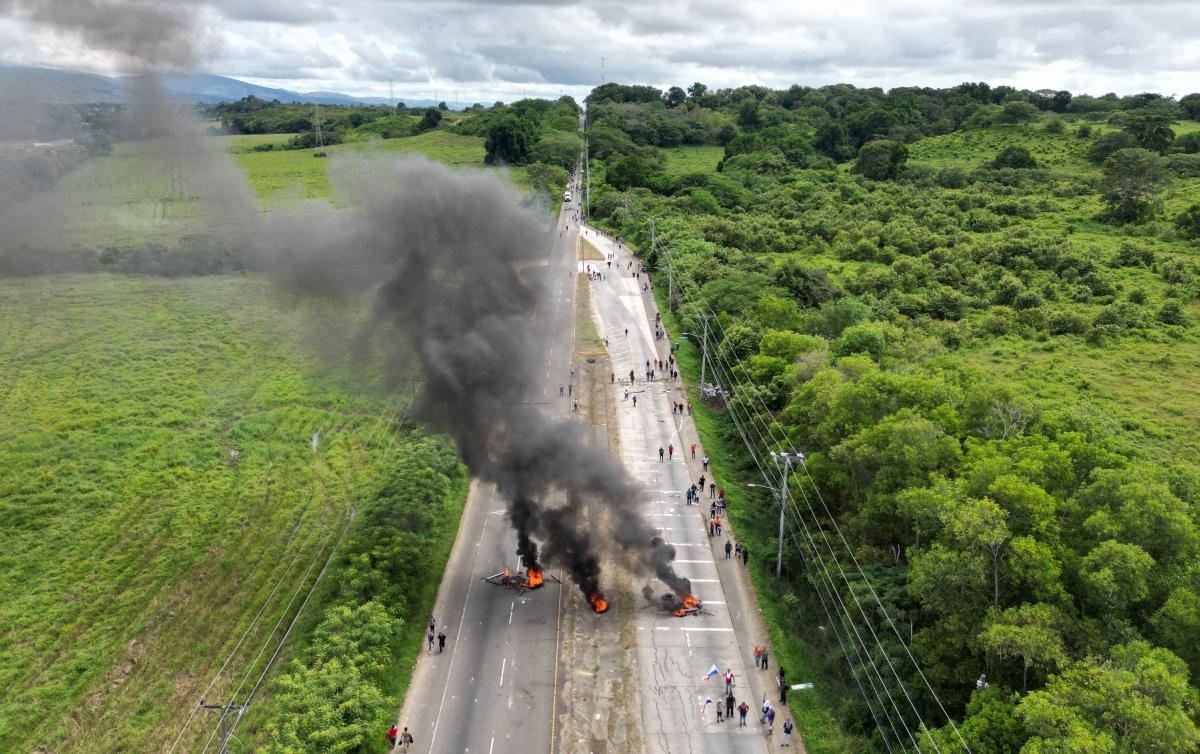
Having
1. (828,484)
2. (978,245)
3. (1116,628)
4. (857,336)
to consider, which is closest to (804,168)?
(978,245)

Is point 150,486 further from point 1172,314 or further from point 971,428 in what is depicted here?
point 1172,314

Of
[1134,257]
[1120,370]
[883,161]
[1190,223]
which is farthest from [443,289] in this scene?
[883,161]

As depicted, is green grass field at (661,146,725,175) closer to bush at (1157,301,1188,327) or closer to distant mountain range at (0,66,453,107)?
bush at (1157,301,1188,327)

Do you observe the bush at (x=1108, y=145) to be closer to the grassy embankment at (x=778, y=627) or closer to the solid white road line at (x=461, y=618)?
the grassy embankment at (x=778, y=627)

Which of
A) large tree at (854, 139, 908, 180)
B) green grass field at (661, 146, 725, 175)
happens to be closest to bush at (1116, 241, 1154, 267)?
large tree at (854, 139, 908, 180)

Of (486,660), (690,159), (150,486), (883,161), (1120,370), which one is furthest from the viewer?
(690,159)

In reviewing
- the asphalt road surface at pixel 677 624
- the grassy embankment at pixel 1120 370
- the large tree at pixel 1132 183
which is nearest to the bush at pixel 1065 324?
the grassy embankment at pixel 1120 370
